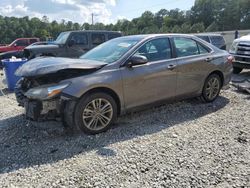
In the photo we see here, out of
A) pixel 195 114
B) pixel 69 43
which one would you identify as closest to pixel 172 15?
pixel 69 43

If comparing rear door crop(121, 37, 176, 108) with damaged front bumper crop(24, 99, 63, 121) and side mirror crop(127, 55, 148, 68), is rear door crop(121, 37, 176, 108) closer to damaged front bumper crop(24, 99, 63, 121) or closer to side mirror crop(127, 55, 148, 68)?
side mirror crop(127, 55, 148, 68)

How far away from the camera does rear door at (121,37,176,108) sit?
4.97m

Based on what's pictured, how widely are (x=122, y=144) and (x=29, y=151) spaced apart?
52.2 inches

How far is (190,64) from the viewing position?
19.1ft

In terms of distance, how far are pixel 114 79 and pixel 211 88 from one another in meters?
2.64

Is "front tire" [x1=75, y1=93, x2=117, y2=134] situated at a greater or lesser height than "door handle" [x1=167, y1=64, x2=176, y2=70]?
lesser

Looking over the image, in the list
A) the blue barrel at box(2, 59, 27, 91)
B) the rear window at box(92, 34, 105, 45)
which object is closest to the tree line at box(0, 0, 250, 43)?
the rear window at box(92, 34, 105, 45)

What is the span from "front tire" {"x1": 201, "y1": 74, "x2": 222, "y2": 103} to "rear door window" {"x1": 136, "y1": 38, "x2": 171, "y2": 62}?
50.7 inches

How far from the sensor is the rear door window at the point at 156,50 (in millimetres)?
5283

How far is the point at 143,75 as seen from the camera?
509cm

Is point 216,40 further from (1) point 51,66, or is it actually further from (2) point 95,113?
(1) point 51,66

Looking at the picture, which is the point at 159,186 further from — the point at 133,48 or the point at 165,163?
the point at 133,48

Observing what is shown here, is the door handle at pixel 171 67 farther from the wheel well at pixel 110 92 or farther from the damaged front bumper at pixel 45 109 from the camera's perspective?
the damaged front bumper at pixel 45 109

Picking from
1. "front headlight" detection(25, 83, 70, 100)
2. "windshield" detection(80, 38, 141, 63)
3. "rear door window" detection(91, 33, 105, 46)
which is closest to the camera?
"front headlight" detection(25, 83, 70, 100)
